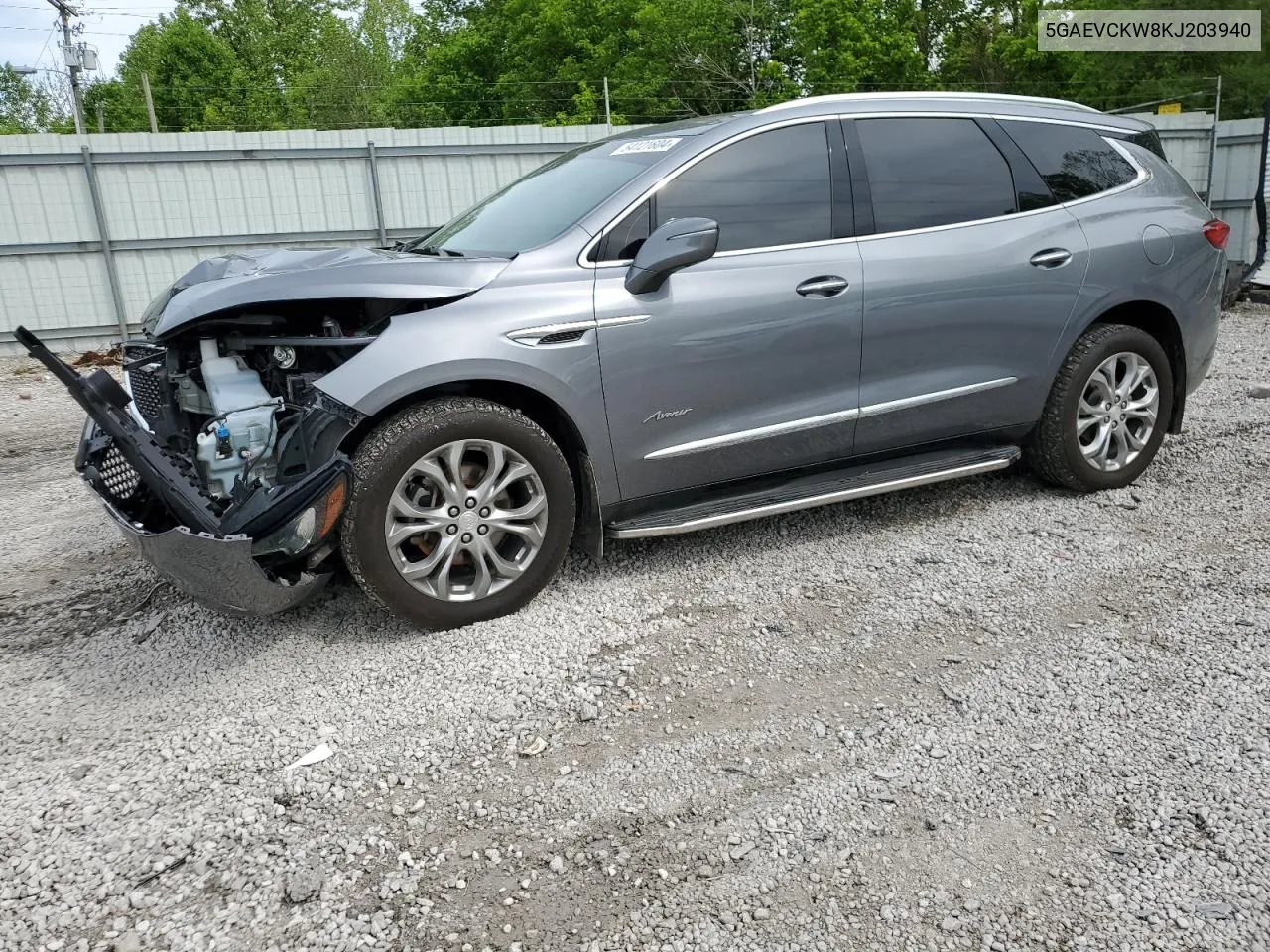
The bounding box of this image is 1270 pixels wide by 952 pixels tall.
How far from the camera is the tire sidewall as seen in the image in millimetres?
4770

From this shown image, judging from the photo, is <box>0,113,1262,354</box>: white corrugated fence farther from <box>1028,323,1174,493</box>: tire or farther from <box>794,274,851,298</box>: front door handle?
<box>1028,323,1174,493</box>: tire

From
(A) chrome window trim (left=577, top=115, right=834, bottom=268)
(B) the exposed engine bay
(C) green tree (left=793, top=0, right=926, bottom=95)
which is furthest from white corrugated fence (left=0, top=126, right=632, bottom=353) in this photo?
(C) green tree (left=793, top=0, right=926, bottom=95)

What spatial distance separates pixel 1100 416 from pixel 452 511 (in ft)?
10.6

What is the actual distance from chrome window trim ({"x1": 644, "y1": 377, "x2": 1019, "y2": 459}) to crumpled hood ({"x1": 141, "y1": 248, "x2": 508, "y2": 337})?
983 mm

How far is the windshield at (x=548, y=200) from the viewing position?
3.99 m

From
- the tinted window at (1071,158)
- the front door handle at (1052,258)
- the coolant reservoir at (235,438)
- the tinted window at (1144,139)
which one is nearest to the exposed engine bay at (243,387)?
the coolant reservoir at (235,438)

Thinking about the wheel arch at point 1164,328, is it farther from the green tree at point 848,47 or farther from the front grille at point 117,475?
the green tree at point 848,47

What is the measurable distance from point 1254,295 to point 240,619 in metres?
12.2

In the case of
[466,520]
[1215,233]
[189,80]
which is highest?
[189,80]

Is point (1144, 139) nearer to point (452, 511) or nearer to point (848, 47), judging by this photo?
point (452, 511)

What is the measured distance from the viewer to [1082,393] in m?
4.82

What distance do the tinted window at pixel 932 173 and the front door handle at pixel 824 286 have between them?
366 millimetres

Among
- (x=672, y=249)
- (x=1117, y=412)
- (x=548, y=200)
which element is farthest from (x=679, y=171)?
(x=1117, y=412)

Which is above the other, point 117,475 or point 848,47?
point 848,47
